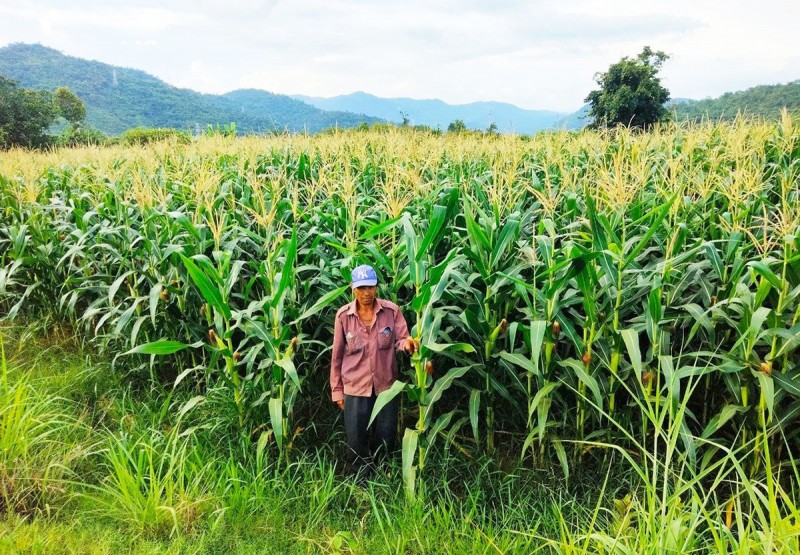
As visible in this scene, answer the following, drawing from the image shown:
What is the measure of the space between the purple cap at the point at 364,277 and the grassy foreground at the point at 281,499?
4.08 feet

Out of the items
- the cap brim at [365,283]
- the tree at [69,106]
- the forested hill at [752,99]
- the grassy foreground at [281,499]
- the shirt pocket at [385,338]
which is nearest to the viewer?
the grassy foreground at [281,499]

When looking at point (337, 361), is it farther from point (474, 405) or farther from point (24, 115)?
point (24, 115)

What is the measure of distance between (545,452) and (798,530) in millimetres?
1797

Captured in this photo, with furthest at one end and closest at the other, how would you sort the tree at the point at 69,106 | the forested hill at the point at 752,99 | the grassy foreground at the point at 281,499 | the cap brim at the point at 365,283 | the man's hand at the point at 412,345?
the tree at the point at 69,106 < the forested hill at the point at 752,99 < the cap brim at the point at 365,283 < the man's hand at the point at 412,345 < the grassy foreground at the point at 281,499

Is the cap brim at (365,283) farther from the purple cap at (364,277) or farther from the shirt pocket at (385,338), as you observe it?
the shirt pocket at (385,338)

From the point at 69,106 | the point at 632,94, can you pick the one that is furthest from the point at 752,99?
the point at 69,106

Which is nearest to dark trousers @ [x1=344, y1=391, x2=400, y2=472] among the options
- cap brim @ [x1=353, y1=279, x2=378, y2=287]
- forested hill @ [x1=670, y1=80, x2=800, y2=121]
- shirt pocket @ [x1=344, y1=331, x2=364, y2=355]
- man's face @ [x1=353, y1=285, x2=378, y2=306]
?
shirt pocket @ [x1=344, y1=331, x2=364, y2=355]

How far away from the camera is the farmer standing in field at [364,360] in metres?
3.20

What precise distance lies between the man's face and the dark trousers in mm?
635

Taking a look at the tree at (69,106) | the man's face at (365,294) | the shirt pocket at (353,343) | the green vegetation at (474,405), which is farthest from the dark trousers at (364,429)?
the tree at (69,106)

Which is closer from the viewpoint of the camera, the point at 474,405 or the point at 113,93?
the point at 474,405

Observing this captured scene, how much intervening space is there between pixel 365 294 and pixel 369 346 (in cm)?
35

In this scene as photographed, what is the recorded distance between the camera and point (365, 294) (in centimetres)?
311

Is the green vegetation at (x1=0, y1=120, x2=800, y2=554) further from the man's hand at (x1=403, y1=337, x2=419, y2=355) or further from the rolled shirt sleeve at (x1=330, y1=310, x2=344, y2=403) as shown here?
the rolled shirt sleeve at (x1=330, y1=310, x2=344, y2=403)
